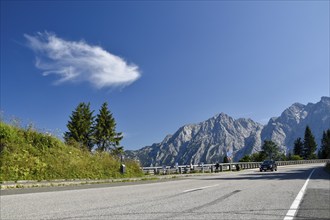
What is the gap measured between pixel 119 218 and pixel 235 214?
246 cm

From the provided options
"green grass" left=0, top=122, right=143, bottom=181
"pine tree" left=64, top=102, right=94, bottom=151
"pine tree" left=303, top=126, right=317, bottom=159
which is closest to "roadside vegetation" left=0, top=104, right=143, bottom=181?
"green grass" left=0, top=122, right=143, bottom=181

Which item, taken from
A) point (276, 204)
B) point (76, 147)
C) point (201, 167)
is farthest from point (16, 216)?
point (201, 167)

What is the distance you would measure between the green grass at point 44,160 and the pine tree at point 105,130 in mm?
46739

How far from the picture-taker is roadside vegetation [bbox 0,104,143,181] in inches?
734

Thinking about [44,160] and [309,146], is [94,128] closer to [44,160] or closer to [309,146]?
[44,160]

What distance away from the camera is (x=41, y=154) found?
69.3ft

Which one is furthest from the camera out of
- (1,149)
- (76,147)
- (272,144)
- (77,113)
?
(272,144)

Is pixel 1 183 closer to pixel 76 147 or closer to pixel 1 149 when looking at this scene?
pixel 1 149

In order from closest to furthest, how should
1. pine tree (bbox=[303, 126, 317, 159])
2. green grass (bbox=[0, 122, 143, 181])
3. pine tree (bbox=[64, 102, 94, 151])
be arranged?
green grass (bbox=[0, 122, 143, 181]) < pine tree (bbox=[64, 102, 94, 151]) < pine tree (bbox=[303, 126, 317, 159])

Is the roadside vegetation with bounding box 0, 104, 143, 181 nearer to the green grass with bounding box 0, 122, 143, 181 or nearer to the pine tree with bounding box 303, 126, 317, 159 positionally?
the green grass with bounding box 0, 122, 143, 181

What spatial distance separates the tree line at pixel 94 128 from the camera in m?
69.9

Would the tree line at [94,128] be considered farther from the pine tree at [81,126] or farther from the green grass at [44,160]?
the green grass at [44,160]

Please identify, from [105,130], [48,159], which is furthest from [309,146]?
[48,159]

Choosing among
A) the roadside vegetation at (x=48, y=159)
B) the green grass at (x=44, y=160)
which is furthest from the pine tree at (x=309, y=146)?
the green grass at (x=44, y=160)
